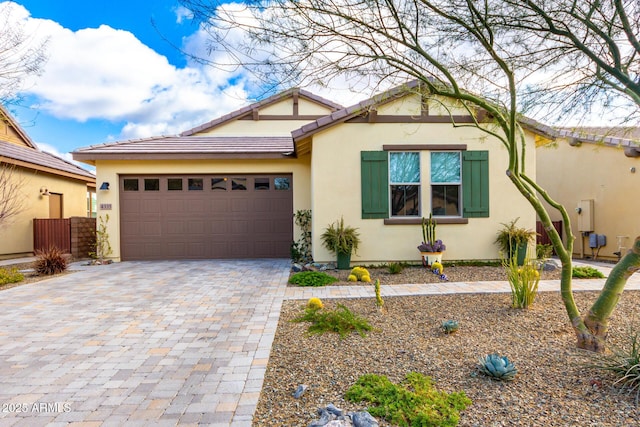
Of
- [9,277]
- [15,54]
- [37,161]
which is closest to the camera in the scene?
[9,277]

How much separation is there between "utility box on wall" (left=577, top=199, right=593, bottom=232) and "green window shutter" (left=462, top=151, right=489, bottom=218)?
419 centimetres

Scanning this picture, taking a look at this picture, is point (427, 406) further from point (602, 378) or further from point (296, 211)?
point (296, 211)

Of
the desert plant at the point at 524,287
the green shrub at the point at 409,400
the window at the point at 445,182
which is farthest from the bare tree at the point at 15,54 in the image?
the desert plant at the point at 524,287

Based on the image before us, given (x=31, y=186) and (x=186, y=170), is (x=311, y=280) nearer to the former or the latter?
(x=186, y=170)

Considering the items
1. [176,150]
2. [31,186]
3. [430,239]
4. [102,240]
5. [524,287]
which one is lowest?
[524,287]

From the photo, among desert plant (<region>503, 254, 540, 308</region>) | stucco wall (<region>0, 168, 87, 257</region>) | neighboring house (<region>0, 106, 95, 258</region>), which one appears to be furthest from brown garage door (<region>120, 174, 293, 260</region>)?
desert plant (<region>503, 254, 540, 308</region>)

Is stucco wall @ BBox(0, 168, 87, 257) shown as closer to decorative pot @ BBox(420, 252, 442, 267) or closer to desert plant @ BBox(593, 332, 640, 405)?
decorative pot @ BBox(420, 252, 442, 267)

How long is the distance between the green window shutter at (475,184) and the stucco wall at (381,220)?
0.52ft

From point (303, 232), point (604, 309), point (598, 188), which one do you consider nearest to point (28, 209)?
point (303, 232)

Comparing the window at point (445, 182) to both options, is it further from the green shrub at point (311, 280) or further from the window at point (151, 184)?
the window at point (151, 184)

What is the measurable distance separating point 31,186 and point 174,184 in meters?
5.75

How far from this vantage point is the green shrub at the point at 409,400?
215 cm

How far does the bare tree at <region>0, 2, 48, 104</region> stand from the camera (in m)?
7.42

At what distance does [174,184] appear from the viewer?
32.8 ft
